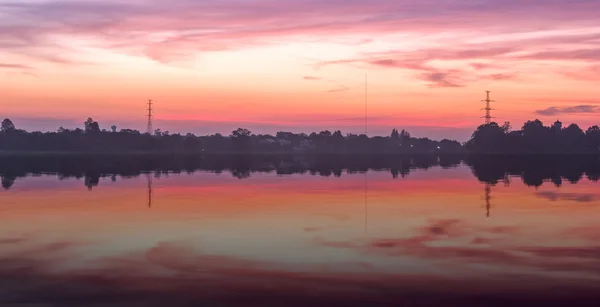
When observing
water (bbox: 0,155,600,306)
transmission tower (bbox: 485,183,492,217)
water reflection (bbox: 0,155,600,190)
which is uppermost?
water reflection (bbox: 0,155,600,190)

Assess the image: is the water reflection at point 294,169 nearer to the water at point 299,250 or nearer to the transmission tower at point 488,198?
the transmission tower at point 488,198

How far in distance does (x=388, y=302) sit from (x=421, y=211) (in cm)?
2194

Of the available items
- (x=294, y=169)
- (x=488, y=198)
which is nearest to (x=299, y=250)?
(x=488, y=198)

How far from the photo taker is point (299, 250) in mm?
25500

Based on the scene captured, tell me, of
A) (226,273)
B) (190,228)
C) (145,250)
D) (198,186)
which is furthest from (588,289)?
(198,186)

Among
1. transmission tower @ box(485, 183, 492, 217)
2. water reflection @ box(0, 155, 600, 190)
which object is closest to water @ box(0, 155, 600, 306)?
transmission tower @ box(485, 183, 492, 217)

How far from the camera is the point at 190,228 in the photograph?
31.8 m

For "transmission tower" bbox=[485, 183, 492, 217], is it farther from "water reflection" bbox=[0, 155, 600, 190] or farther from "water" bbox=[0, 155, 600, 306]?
"water reflection" bbox=[0, 155, 600, 190]

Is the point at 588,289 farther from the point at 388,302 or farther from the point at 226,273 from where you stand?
the point at 226,273

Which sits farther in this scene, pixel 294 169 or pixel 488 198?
pixel 294 169

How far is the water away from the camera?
18.8 metres

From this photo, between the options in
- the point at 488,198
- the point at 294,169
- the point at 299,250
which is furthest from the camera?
the point at 294,169

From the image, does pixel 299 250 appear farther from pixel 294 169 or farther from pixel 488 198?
pixel 294 169

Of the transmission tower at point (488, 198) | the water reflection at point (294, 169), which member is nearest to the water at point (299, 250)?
the transmission tower at point (488, 198)
